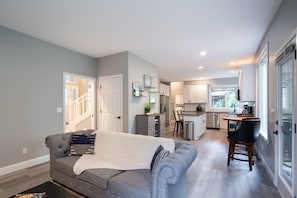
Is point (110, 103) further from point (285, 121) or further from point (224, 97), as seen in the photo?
point (224, 97)

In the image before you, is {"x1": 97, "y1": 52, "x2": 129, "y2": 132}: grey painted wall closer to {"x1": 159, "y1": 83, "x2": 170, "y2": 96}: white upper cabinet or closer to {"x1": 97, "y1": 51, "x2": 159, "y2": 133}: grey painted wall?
{"x1": 97, "y1": 51, "x2": 159, "y2": 133}: grey painted wall

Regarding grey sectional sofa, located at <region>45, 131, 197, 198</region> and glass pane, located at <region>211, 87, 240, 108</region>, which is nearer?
grey sectional sofa, located at <region>45, 131, 197, 198</region>

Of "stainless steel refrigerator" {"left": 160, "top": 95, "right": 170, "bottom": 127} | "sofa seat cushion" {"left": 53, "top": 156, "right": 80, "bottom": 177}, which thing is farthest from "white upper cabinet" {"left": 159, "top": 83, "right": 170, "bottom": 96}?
"sofa seat cushion" {"left": 53, "top": 156, "right": 80, "bottom": 177}

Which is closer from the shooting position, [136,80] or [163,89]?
[136,80]

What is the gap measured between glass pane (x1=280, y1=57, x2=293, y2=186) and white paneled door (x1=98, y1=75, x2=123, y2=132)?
3.47m

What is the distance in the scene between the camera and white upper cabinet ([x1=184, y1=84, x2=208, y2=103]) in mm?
8641

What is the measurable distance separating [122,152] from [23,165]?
2.39 m

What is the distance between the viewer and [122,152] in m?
2.47

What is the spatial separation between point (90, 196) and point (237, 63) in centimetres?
594

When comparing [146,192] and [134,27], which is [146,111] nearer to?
[134,27]

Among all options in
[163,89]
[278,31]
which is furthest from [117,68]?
[163,89]

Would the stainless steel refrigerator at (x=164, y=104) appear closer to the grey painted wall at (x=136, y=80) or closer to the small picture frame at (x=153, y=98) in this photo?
the small picture frame at (x=153, y=98)

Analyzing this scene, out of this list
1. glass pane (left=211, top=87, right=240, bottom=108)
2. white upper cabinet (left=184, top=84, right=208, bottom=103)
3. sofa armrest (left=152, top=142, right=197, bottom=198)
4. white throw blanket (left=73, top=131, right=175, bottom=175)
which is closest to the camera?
sofa armrest (left=152, top=142, right=197, bottom=198)

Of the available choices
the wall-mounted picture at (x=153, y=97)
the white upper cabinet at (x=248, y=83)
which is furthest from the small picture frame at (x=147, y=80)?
the white upper cabinet at (x=248, y=83)
